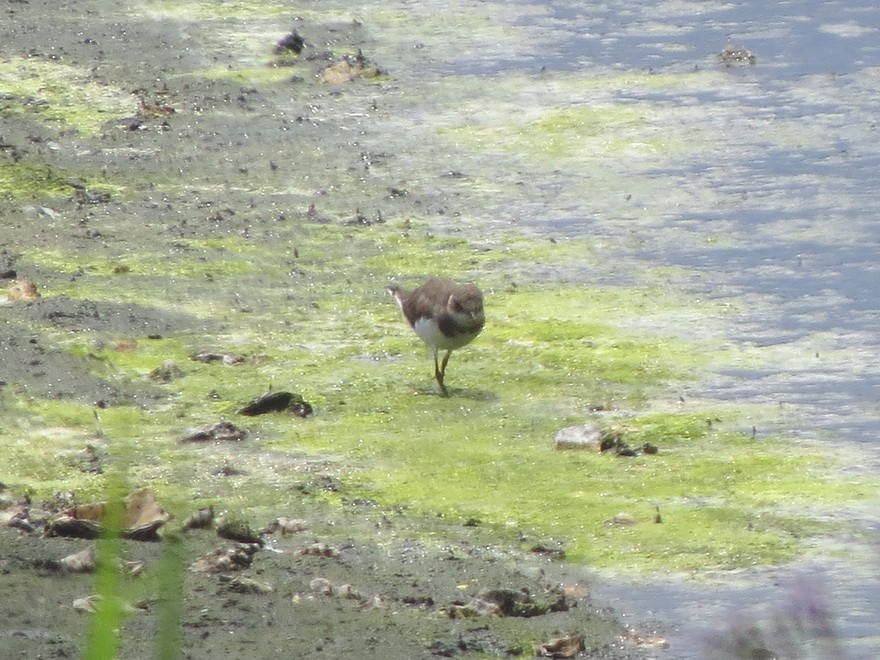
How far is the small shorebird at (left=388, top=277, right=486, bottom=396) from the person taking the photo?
8227 millimetres

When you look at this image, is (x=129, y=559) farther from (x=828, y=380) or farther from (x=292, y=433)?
(x=828, y=380)

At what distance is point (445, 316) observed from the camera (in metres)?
8.16

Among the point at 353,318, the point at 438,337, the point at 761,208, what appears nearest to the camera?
the point at 438,337

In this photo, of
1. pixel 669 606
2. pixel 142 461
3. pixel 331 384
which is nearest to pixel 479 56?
pixel 331 384

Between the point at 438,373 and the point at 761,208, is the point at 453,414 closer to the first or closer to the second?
the point at 438,373

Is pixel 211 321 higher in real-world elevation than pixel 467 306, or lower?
lower

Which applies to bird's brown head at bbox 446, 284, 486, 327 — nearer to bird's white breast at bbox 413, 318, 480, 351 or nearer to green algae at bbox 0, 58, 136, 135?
bird's white breast at bbox 413, 318, 480, 351

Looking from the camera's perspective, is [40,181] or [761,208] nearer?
[761,208]

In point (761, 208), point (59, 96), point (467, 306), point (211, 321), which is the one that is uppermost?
point (467, 306)

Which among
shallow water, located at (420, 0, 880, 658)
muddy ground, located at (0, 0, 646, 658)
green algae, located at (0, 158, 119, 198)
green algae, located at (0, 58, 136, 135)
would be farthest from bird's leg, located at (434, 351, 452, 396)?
green algae, located at (0, 58, 136, 135)

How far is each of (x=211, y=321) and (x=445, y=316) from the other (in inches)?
62.7

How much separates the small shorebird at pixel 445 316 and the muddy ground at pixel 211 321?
1184 mm

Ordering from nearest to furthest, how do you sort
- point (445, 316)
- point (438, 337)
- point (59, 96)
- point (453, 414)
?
point (453, 414) < point (445, 316) < point (438, 337) < point (59, 96)

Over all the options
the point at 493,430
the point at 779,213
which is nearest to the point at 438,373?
the point at 493,430
